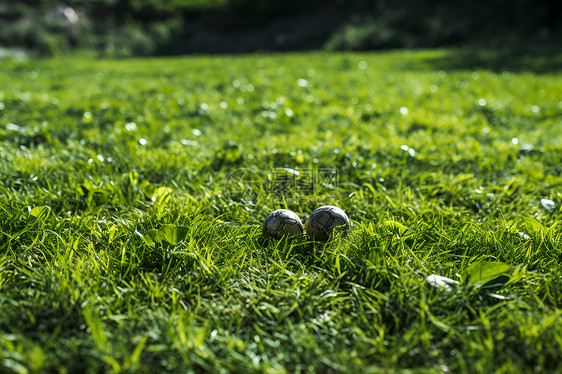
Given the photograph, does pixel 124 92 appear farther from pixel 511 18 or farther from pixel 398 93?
pixel 511 18

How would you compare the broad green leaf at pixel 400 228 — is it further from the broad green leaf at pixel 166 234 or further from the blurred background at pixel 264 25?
the blurred background at pixel 264 25

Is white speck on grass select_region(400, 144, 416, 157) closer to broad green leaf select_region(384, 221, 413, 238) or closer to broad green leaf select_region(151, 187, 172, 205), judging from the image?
broad green leaf select_region(384, 221, 413, 238)

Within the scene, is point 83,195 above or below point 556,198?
above

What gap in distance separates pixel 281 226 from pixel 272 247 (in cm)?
14

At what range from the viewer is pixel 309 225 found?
92.6 inches

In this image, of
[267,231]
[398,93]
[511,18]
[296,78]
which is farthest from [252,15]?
[267,231]

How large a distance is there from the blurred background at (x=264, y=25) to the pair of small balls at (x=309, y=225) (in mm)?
13735

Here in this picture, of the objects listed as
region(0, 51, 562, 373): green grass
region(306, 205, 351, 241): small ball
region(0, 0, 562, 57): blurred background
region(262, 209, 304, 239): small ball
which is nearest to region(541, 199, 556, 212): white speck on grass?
region(0, 51, 562, 373): green grass

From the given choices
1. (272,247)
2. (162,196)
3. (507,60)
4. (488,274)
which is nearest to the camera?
(488,274)

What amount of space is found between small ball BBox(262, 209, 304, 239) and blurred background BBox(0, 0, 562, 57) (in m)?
13.9

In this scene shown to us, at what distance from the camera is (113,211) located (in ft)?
8.91

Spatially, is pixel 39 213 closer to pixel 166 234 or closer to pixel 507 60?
pixel 166 234

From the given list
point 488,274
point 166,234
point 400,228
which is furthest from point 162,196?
point 488,274

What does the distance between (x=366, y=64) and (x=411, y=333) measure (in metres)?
8.95
